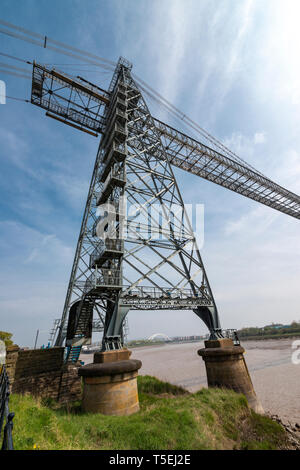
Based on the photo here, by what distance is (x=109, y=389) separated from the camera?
6.52m

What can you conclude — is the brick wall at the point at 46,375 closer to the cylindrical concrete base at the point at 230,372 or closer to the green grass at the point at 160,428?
the green grass at the point at 160,428

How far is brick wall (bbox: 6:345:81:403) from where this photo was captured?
8490 mm

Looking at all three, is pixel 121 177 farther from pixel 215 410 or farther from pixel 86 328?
pixel 215 410

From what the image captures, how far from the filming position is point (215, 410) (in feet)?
22.6

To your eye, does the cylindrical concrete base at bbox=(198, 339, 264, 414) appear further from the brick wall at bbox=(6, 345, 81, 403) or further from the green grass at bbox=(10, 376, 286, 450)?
the brick wall at bbox=(6, 345, 81, 403)

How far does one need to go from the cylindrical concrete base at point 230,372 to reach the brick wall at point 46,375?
6373mm

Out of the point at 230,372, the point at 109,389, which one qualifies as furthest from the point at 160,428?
the point at 230,372

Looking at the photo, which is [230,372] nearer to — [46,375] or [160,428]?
[160,428]

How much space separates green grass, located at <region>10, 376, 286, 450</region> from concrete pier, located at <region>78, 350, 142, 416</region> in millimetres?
426

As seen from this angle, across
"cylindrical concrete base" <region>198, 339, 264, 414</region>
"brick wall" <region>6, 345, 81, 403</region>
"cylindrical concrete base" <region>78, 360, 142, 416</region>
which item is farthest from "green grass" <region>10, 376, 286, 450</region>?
"brick wall" <region>6, 345, 81, 403</region>

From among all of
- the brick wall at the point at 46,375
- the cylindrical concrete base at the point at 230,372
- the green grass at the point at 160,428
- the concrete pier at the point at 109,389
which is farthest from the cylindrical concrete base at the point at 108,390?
the cylindrical concrete base at the point at 230,372
